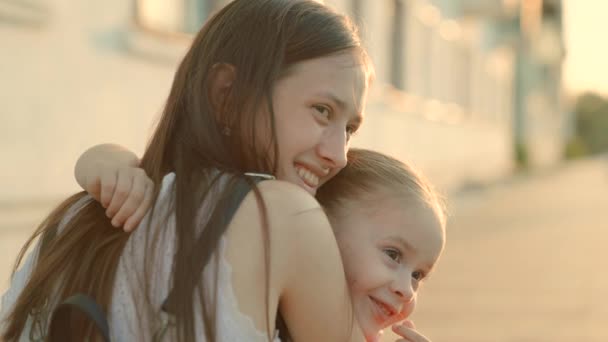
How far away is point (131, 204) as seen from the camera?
6.55 ft

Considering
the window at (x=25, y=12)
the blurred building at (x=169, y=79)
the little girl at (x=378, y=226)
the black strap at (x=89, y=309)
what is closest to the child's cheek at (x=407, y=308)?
the little girl at (x=378, y=226)


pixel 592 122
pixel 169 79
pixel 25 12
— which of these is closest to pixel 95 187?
pixel 25 12

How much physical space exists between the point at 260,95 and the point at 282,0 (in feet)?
0.66

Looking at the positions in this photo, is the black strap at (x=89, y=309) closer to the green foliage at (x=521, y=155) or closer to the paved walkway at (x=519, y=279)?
the paved walkway at (x=519, y=279)

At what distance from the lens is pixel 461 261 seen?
35.9 ft

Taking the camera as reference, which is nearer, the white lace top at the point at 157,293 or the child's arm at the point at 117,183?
the white lace top at the point at 157,293

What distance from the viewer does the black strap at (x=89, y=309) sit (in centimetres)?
186

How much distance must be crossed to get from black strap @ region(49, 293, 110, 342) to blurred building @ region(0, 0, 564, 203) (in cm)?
160

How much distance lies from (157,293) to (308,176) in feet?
1.44

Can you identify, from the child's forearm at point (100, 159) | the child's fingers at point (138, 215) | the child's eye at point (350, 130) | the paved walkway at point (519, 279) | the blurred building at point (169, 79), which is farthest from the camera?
the paved walkway at point (519, 279)

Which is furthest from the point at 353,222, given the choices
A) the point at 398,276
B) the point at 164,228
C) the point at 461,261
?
the point at 461,261

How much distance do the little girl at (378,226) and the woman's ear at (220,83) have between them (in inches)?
7.9

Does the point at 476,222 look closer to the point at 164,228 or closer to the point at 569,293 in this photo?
the point at 569,293

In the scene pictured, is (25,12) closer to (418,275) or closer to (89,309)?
(418,275)
